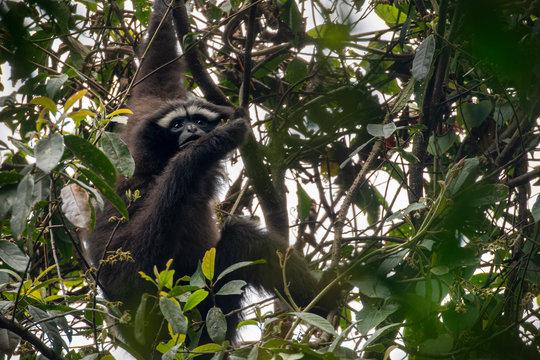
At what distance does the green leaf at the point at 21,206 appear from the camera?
1.76m

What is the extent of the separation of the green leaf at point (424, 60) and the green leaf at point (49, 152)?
2042mm

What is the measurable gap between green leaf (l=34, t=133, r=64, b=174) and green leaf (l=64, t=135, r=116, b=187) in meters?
0.21

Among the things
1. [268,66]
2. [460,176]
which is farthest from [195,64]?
[460,176]

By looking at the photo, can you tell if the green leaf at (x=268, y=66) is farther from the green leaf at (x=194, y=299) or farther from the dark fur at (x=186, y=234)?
the green leaf at (x=194, y=299)

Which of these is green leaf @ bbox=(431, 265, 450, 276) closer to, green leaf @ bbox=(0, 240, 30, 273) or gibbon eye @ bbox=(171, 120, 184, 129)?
green leaf @ bbox=(0, 240, 30, 273)

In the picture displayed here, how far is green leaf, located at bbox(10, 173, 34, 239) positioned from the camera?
1.76 meters

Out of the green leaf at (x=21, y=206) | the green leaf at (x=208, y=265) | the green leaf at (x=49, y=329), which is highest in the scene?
→ the green leaf at (x=21, y=206)

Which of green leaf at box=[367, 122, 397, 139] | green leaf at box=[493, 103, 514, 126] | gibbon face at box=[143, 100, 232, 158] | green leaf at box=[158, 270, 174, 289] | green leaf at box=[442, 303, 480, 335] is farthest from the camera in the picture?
gibbon face at box=[143, 100, 232, 158]

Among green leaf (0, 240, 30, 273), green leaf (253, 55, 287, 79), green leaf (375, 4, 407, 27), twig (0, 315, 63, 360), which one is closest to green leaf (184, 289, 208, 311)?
twig (0, 315, 63, 360)

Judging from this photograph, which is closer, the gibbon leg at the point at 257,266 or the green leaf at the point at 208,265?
the green leaf at the point at 208,265

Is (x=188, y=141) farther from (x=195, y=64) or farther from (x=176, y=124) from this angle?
(x=195, y=64)

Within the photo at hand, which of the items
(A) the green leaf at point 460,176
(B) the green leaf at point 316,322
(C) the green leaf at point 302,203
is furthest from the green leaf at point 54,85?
(C) the green leaf at point 302,203

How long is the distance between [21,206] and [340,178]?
11.5ft

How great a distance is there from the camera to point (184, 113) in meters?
5.24
